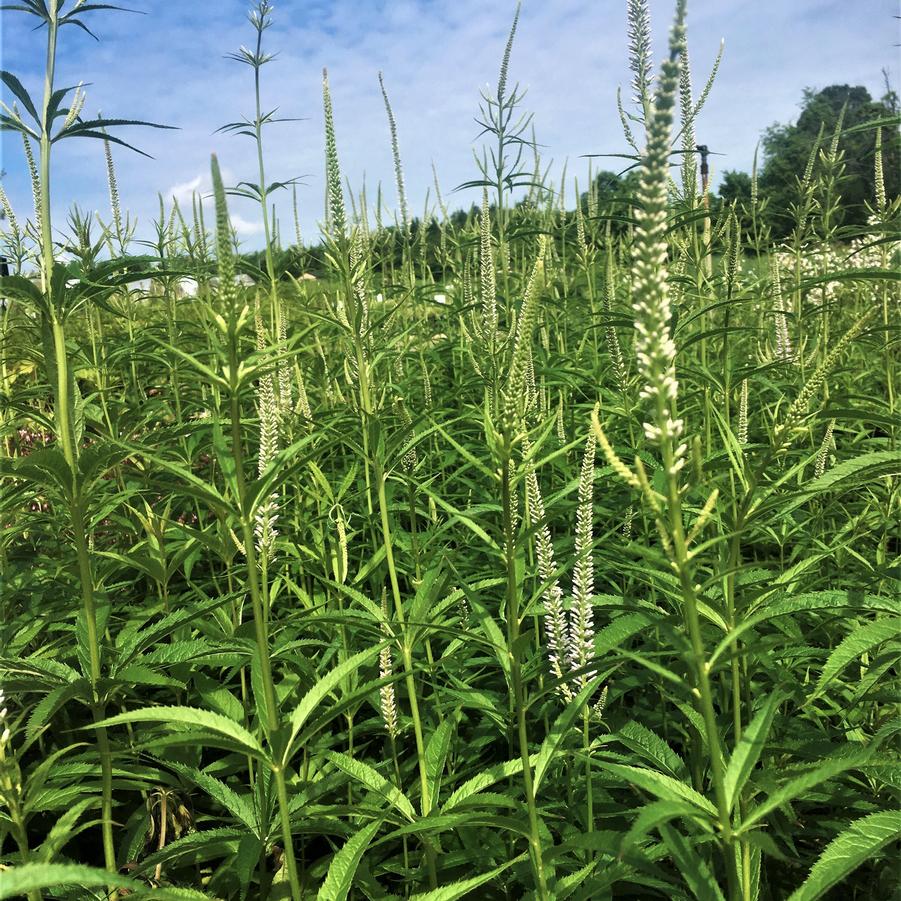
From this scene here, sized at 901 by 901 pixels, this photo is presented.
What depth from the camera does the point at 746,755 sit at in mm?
1321

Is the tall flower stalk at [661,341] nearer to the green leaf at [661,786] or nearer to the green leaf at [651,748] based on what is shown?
the green leaf at [661,786]

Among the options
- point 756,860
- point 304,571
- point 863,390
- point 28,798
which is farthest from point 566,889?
point 863,390

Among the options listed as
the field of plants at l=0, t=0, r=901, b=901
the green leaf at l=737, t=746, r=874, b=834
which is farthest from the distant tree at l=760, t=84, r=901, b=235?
the green leaf at l=737, t=746, r=874, b=834

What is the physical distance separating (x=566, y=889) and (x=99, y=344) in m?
4.79

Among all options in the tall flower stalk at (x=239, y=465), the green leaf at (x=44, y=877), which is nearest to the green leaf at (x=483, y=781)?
the tall flower stalk at (x=239, y=465)

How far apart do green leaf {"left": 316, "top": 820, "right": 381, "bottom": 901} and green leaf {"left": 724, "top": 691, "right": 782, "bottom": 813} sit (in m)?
0.89

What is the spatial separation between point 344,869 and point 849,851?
1.15 m

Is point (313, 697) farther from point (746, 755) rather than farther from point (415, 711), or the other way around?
point (746, 755)

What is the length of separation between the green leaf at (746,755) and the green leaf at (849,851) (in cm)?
20

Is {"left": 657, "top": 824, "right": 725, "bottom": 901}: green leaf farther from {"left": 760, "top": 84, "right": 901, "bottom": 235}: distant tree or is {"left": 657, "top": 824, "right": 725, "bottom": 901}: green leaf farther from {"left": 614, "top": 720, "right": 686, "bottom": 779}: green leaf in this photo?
{"left": 760, "top": 84, "right": 901, "bottom": 235}: distant tree

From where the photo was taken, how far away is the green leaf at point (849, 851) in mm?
1292

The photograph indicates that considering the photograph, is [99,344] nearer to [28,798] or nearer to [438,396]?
[438,396]

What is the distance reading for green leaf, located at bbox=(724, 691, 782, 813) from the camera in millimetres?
1285

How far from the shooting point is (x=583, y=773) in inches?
92.8
